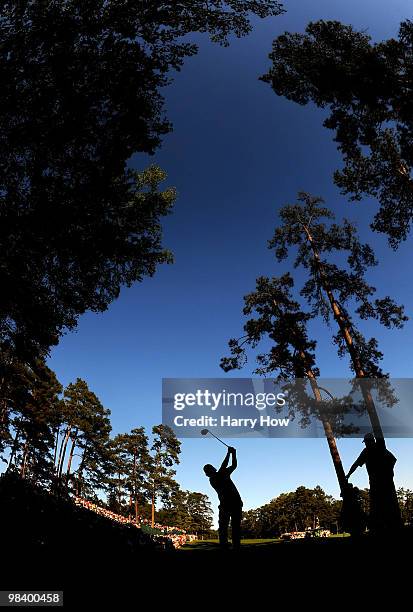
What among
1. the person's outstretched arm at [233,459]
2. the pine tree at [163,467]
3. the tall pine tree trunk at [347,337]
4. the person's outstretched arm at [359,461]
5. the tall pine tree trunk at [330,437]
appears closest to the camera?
the person's outstretched arm at [359,461]

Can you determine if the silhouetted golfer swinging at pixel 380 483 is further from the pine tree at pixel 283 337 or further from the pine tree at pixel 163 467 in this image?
the pine tree at pixel 163 467

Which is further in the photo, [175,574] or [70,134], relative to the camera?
[70,134]

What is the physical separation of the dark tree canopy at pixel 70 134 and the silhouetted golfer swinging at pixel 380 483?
7.42 meters

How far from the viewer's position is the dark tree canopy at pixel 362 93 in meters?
9.76

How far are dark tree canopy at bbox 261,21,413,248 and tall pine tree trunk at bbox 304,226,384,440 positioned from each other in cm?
440

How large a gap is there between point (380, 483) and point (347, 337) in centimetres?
893

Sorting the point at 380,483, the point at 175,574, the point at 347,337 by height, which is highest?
the point at 347,337

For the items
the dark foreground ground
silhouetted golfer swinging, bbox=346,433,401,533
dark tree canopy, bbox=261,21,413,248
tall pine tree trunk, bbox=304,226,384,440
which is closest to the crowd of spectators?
the dark foreground ground

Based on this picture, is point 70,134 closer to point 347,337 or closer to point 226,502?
point 226,502

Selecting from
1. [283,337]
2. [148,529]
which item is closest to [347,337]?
[283,337]

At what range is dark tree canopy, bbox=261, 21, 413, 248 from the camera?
9.76 meters

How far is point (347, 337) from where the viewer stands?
1502 cm

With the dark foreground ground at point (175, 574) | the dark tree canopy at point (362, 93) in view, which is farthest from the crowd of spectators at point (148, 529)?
the dark tree canopy at point (362, 93)

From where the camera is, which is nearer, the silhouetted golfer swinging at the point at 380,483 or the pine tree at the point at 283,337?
the silhouetted golfer swinging at the point at 380,483
